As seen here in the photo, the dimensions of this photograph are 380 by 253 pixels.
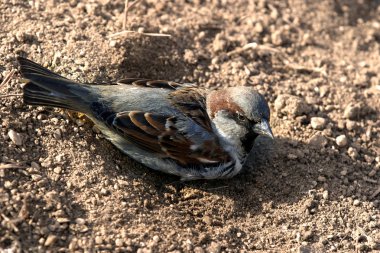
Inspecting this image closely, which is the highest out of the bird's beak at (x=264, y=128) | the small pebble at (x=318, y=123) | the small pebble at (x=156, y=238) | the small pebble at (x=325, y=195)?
the bird's beak at (x=264, y=128)

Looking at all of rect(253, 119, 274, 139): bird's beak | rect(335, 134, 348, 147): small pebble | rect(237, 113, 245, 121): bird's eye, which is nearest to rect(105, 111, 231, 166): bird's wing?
rect(237, 113, 245, 121): bird's eye

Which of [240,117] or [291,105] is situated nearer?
[240,117]

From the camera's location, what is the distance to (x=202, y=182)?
6246 millimetres

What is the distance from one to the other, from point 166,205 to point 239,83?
1956 millimetres

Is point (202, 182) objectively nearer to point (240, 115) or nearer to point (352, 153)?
point (240, 115)

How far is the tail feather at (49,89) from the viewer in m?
5.67

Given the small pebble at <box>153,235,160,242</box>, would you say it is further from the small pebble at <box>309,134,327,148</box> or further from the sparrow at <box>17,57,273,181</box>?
the small pebble at <box>309,134,327,148</box>

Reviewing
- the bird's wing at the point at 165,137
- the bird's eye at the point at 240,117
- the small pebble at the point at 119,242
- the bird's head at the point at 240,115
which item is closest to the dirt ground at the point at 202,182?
the small pebble at the point at 119,242

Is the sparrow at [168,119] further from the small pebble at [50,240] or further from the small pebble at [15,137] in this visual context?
the small pebble at [50,240]

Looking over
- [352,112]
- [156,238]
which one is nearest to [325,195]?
[352,112]

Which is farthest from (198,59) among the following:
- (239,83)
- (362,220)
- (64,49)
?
(362,220)

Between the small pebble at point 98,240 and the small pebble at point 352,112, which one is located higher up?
the small pebble at point 352,112

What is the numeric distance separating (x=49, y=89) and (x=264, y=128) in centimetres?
210

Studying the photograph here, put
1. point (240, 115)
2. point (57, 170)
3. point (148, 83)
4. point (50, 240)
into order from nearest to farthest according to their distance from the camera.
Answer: point (50, 240)
point (57, 170)
point (240, 115)
point (148, 83)
